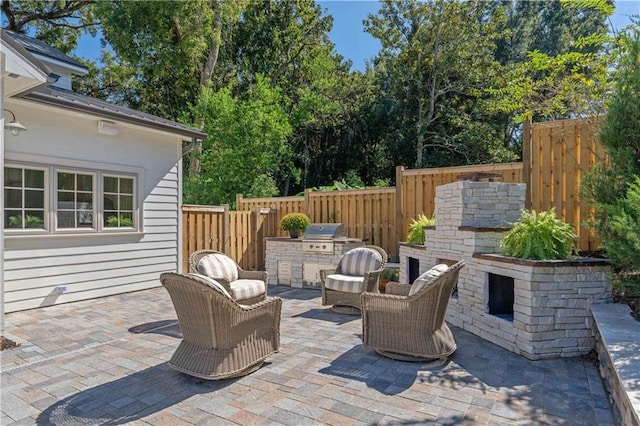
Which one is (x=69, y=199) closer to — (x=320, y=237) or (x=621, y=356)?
(x=320, y=237)

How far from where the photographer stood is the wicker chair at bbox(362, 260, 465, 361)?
3518 millimetres

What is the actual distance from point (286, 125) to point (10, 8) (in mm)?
11430

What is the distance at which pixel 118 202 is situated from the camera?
22.5 feet

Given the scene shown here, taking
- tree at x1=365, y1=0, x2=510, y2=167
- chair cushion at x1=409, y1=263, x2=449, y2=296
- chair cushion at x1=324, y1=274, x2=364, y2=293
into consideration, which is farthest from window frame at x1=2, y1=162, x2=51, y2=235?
tree at x1=365, y1=0, x2=510, y2=167

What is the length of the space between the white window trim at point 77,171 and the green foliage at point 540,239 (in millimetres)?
6219

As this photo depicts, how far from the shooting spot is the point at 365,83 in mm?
15852

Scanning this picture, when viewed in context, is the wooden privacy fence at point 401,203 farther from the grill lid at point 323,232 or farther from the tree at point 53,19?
the tree at point 53,19

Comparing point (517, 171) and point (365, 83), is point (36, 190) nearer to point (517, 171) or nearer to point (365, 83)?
point (517, 171)

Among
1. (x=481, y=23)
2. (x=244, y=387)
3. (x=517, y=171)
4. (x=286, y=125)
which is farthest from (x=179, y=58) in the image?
(x=244, y=387)

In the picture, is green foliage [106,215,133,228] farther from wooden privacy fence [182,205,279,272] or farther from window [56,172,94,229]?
wooden privacy fence [182,205,279,272]

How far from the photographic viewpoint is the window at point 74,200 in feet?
19.8

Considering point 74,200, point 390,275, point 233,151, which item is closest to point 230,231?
point 74,200

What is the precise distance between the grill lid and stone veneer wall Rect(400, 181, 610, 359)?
1748 mm

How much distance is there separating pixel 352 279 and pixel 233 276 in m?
1.70
